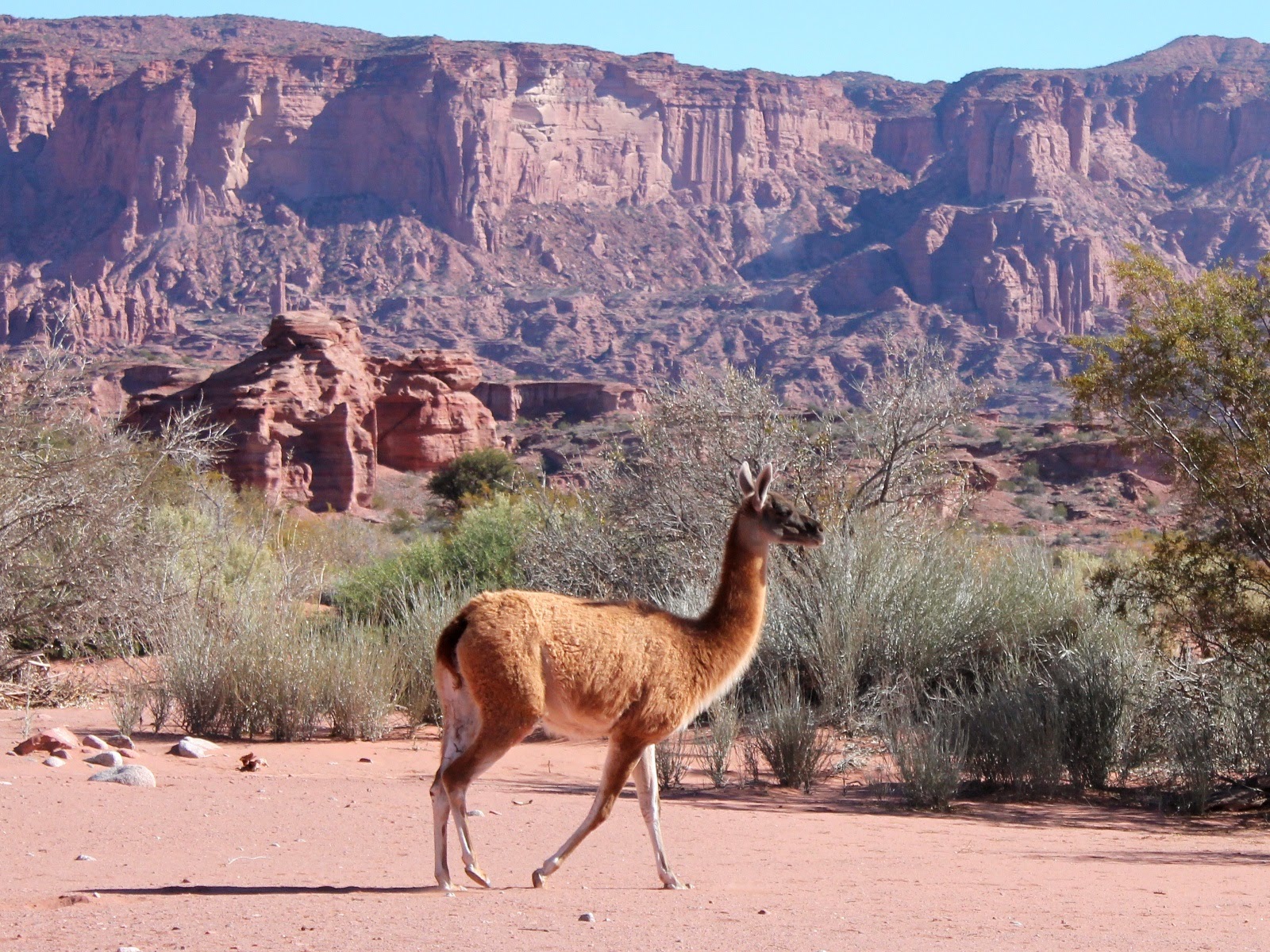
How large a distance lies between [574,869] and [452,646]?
1.54 metres

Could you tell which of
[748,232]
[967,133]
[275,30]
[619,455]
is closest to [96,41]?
[275,30]

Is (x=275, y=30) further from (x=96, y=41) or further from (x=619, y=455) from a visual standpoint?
(x=619, y=455)

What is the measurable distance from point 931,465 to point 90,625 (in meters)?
8.91

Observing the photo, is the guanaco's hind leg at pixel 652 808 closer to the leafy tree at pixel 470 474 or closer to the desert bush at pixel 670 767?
the desert bush at pixel 670 767

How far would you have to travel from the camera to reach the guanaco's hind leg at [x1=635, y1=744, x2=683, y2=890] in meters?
6.54

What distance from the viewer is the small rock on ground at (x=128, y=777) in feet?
29.5

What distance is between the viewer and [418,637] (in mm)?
13336

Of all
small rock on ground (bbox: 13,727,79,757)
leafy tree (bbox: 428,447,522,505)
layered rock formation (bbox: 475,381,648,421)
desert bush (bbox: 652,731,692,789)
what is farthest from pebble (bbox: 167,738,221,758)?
layered rock formation (bbox: 475,381,648,421)

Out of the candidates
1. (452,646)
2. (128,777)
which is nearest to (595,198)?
(128,777)

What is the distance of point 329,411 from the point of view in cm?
5616

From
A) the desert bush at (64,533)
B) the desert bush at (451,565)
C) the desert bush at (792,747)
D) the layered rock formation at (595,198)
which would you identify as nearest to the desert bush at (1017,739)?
the desert bush at (792,747)

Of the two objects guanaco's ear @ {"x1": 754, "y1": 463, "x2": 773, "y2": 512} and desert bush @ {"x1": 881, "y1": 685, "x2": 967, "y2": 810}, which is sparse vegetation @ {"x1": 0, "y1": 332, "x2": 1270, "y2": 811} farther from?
guanaco's ear @ {"x1": 754, "y1": 463, "x2": 773, "y2": 512}

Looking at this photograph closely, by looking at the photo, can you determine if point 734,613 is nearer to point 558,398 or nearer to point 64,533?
point 64,533

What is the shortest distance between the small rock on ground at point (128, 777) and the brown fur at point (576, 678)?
337 cm
